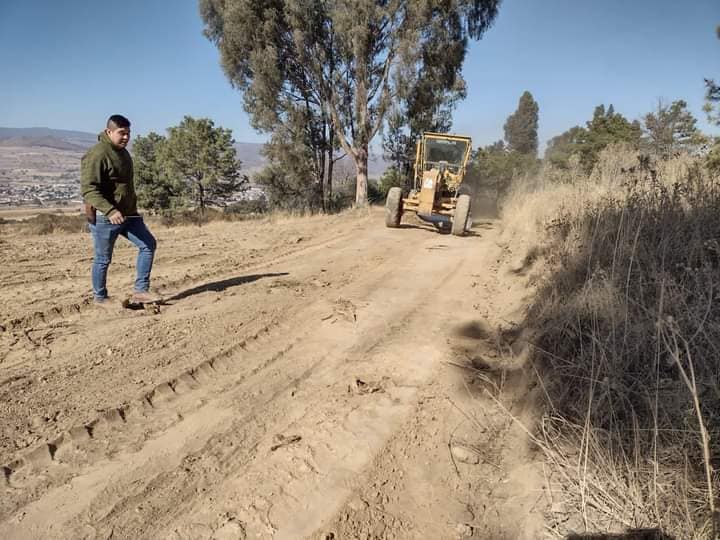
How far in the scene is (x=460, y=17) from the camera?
56.4ft

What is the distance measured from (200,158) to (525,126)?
61.0 m

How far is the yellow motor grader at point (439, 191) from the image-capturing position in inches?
429

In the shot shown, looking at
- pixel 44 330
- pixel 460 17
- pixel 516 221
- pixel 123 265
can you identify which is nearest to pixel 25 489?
pixel 44 330

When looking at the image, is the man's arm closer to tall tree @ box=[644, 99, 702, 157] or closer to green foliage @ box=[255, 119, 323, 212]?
tall tree @ box=[644, 99, 702, 157]

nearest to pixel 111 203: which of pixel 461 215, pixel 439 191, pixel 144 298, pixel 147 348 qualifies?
pixel 144 298

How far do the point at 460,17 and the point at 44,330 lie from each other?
18.4 meters

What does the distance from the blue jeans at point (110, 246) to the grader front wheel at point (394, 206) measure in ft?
24.3

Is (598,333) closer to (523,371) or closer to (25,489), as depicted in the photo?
(523,371)

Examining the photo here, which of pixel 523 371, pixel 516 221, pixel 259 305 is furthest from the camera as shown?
pixel 516 221

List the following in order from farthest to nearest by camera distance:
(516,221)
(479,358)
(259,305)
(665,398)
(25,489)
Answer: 1. (516,221)
2. (259,305)
3. (479,358)
4. (665,398)
5. (25,489)

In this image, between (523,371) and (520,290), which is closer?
(523,371)

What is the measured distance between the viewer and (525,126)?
237 feet

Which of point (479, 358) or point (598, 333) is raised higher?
point (598, 333)

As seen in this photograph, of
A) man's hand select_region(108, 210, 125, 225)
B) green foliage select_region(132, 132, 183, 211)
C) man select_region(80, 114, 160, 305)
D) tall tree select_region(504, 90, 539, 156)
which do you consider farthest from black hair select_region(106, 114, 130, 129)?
tall tree select_region(504, 90, 539, 156)
